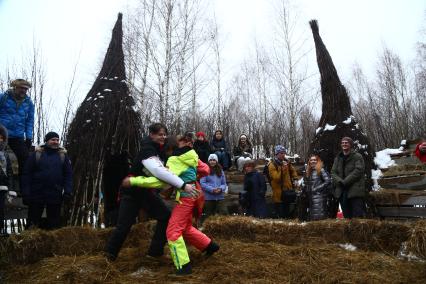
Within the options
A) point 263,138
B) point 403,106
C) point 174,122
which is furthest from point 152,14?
point 403,106

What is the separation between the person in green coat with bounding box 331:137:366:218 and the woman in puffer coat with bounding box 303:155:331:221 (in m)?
0.34

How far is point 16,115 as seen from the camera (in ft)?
17.8

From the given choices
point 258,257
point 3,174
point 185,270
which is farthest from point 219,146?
point 185,270

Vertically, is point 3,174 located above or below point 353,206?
above

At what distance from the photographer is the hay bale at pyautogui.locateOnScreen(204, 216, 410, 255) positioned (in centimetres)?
464

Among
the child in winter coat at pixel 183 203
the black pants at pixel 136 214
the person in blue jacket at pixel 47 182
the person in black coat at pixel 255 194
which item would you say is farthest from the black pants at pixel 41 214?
the person in black coat at pixel 255 194

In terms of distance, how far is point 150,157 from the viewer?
3.91 meters

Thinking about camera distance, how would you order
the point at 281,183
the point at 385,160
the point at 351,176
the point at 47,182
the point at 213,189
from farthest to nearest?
the point at 385,160 → the point at 281,183 → the point at 213,189 → the point at 351,176 → the point at 47,182

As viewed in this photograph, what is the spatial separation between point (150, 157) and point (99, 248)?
154cm

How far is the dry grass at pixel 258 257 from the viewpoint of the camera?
3.52 m

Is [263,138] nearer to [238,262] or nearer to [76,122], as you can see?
[76,122]

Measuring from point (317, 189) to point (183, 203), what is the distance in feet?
11.0

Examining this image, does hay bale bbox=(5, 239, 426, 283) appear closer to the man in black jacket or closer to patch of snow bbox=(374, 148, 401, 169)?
the man in black jacket

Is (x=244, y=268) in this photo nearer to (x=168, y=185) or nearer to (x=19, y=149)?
(x=168, y=185)
